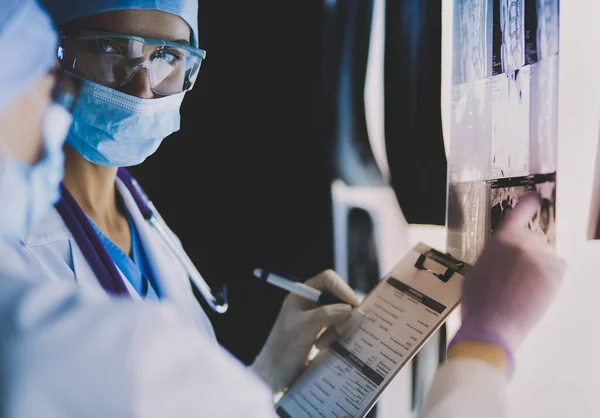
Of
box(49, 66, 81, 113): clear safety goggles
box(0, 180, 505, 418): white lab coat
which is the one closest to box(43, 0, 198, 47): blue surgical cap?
box(49, 66, 81, 113): clear safety goggles

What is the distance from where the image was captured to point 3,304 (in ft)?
1.48

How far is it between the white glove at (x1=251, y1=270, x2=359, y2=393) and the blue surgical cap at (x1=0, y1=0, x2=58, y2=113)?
0.61 metres

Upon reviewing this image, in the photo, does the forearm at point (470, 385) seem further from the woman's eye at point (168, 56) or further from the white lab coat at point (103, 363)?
the woman's eye at point (168, 56)

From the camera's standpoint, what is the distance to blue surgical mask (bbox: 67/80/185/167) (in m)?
0.88

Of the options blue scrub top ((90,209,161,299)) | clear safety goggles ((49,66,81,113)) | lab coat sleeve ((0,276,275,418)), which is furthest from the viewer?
blue scrub top ((90,209,161,299))

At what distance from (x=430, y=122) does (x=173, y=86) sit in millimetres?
503

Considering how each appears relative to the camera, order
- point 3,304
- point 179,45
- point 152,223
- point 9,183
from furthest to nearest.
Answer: point 152,223 → point 179,45 → point 9,183 → point 3,304

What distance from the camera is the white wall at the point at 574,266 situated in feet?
2.03

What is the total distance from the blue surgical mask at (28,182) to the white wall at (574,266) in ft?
2.18

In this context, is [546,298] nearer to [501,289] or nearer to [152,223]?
[501,289]

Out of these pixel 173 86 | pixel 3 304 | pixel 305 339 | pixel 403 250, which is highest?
pixel 173 86

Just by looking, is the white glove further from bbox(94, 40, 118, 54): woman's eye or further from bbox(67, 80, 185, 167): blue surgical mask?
bbox(94, 40, 118, 54): woman's eye

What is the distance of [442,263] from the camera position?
2.67ft

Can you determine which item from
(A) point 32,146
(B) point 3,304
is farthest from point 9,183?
(B) point 3,304
